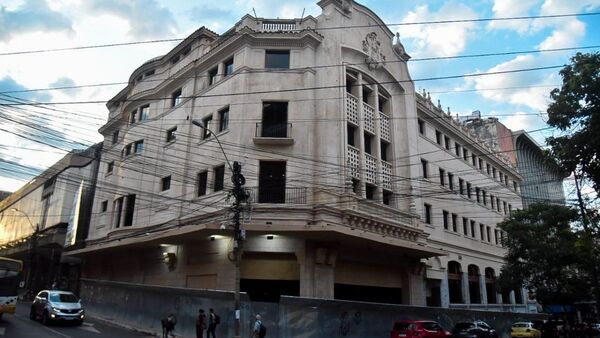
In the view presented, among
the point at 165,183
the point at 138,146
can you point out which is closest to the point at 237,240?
the point at 165,183

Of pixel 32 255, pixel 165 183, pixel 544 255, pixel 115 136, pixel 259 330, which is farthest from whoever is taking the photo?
pixel 32 255

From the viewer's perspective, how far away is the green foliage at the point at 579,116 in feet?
36.4

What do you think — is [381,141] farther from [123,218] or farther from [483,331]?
[123,218]

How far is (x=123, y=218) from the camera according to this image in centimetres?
3152

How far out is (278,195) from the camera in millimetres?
23234

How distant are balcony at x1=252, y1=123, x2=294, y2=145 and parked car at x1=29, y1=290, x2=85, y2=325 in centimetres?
1236

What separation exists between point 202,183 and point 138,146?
9.97 m

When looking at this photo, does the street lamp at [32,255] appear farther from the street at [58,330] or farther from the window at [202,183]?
the window at [202,183]

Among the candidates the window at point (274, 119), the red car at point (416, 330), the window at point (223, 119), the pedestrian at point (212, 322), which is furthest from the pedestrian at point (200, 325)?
the window at point (223, 119)

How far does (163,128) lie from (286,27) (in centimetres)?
1153

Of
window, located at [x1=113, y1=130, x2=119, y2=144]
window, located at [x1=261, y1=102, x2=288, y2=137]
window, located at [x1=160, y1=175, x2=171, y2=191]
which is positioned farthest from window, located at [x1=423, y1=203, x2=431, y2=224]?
window, located at [x1=113, y1=130, x2=119, y2=144]

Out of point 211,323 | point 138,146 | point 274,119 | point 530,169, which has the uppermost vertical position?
point 530,169

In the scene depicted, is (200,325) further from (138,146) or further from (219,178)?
(138,146)

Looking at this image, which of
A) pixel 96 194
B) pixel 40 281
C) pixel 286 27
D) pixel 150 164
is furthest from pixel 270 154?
pixel 40 281
